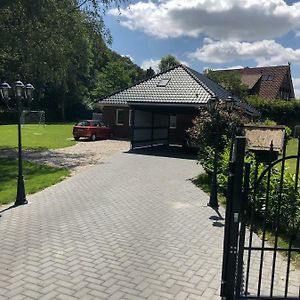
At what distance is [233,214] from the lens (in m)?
4.27

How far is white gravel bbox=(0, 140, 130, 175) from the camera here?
16.6 m

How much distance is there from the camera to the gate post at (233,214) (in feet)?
13.8

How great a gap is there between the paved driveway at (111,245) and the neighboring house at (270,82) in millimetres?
44161

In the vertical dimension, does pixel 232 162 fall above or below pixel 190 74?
below

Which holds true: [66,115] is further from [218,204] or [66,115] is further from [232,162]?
[232,162]

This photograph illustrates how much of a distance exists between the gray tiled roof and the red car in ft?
7.66

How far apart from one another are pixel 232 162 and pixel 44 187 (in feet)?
27.9

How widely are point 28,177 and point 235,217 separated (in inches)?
411

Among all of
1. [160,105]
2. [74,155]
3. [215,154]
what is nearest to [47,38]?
[74,155]

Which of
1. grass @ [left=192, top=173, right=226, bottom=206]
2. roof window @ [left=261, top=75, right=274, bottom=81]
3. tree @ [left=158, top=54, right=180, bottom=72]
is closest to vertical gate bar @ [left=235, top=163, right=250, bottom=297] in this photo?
grass @ [left=192, top=173, right=226, bottom=206]

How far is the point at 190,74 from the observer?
2506cm

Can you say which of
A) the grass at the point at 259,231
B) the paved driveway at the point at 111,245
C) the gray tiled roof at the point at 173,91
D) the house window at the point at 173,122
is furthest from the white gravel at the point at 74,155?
the house window at the point at 173,122

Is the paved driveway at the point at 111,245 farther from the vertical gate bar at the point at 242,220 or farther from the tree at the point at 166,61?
the tree at the point at 166,61

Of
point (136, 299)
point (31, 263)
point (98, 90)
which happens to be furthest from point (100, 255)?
point (98, 90)
